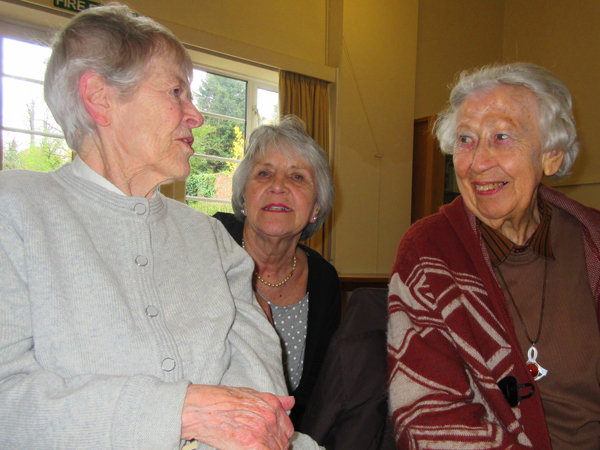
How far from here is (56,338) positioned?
0.91 m

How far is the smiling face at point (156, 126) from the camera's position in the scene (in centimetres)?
114

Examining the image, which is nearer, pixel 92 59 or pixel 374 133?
pixel 92 59

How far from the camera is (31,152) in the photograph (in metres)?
3.44

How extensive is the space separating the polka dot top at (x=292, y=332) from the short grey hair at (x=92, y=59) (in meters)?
1.16

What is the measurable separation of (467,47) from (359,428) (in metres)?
5.67

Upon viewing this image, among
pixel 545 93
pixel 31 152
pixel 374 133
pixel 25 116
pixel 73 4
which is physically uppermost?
pixel 73 4

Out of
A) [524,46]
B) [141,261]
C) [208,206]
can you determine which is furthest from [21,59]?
[524,46]

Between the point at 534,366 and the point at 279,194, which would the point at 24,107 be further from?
the point at 534,366

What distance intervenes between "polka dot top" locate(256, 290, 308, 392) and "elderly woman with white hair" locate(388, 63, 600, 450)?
714 millimetres

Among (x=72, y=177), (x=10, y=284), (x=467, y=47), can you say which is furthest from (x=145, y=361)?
(x=467, y=47)

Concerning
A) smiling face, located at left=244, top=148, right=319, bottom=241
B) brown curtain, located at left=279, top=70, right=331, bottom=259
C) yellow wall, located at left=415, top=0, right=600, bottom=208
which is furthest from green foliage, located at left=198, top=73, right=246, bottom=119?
smiling face, located at left=244, top=148, right=319, bottom=241

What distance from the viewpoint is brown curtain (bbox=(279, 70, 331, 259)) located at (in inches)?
171

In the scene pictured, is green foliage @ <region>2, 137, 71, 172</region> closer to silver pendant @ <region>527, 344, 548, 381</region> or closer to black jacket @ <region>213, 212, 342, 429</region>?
black jacket @ <region>213, 212, 342, 429</region>

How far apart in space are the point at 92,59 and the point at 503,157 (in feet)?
4.14
